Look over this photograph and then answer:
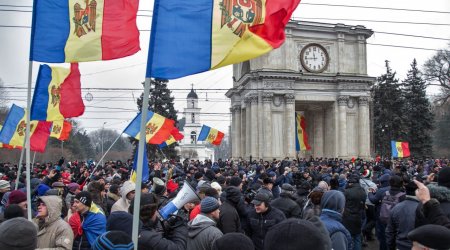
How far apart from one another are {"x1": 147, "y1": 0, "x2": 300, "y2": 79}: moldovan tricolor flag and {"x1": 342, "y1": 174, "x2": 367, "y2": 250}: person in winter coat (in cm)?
557

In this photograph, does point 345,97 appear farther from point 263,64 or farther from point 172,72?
point 172,72

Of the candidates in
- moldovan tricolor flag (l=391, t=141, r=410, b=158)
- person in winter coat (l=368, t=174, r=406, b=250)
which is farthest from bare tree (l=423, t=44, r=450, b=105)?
person in winter coat (l=368, t=174, r=406, b=250)

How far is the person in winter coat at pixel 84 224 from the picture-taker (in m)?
6.24

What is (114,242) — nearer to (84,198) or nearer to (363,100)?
(84,198)

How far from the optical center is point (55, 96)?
31.0 ft

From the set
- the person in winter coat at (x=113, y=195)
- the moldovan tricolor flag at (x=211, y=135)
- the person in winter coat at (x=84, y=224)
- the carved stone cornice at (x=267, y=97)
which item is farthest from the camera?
the carved stone cornice at (x=267, y=97)

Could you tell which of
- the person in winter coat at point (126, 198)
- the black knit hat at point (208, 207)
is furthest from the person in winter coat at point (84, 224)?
the black knit hat at point (208, 207)

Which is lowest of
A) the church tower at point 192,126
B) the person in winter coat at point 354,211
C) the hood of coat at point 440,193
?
the person in winter coat at point 354,211

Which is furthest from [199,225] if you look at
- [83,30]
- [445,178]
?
[83,30]

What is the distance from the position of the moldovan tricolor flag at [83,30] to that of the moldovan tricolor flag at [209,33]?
224 cm

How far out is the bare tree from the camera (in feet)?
171

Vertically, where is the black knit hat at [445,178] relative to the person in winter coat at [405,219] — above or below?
above

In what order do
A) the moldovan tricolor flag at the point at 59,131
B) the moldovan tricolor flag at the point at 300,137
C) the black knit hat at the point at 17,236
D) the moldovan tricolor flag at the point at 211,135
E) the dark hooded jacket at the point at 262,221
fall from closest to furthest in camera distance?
1. the black knit hat at the point at 17,236
2. the dark hooded jacket at the point at 262,221
3. the moldovan tricolor flag at the point at 59,131
4. the moldovan tricolor flag at the point at 211,135
5. the moldovan tricolor flag at the point at 300,137

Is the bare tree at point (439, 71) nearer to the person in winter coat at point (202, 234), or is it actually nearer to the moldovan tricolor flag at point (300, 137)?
the moldovan tricolor flag at point (300, 137)
